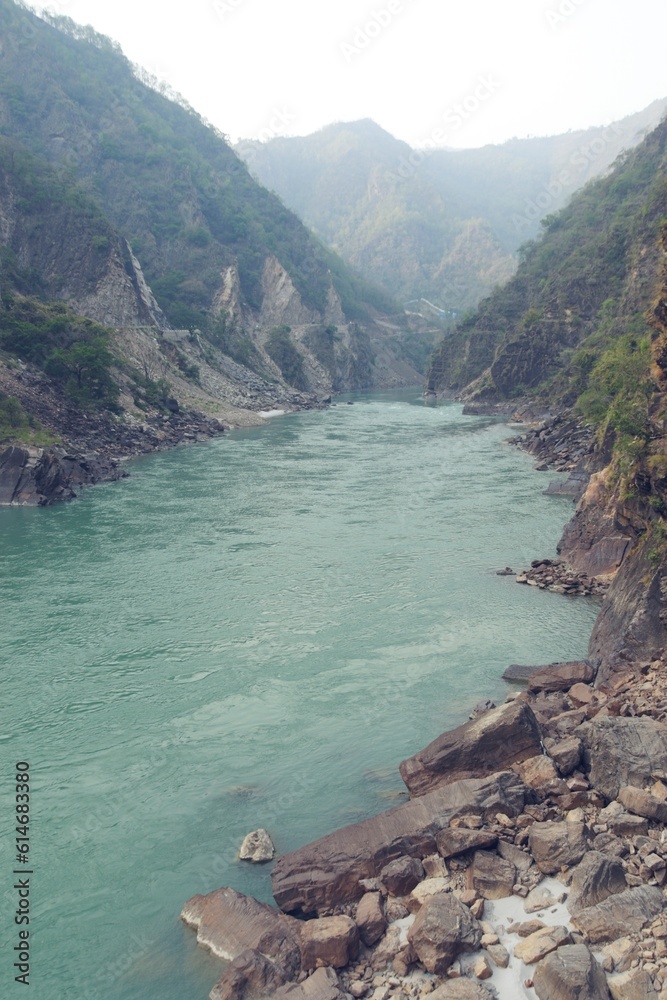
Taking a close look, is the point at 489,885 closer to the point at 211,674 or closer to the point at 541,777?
the point at 541,777

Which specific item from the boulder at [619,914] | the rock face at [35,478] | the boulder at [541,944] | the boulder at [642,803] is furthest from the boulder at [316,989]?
the rock face at [35,478]

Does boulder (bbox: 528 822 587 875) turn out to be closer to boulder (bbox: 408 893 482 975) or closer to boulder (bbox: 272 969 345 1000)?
boulder (bbox: 408 893 482 975)

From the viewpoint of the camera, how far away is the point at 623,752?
35.2 ft

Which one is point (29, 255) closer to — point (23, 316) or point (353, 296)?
point (23, 316)

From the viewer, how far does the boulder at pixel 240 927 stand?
916cm

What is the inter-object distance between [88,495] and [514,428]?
124 ft

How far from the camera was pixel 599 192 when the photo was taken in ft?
289

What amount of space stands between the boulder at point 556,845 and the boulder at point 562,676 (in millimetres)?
5767

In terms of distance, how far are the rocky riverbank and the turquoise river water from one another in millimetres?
826

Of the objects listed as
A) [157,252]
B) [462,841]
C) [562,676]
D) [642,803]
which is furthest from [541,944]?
[157,252]

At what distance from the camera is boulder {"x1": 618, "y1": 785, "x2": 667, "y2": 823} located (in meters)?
9.65

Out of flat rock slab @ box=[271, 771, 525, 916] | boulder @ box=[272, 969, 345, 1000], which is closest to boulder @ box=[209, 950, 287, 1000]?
boulder @ box=[272, 969, 345, 1000]

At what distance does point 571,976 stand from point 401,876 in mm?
2788

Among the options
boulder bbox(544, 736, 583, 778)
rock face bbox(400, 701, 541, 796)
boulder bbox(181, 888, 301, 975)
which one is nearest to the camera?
boulder bbox(181, 888, 301, 975)
